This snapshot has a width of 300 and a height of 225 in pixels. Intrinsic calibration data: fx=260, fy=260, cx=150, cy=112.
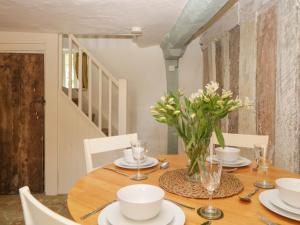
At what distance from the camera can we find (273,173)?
139cm

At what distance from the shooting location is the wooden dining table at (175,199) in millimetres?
885

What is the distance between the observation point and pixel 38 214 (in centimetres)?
68

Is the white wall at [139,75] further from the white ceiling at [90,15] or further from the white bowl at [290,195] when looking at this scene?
the white bowl at [290,195]

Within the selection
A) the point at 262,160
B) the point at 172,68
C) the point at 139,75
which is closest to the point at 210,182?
the point at 262,160

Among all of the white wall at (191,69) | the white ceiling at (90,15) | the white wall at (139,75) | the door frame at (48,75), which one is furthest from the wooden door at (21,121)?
the white wall at (191,69)

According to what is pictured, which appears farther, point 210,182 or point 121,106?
point 121,106

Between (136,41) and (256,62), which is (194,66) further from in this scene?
(256,62)

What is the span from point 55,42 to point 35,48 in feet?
0.87

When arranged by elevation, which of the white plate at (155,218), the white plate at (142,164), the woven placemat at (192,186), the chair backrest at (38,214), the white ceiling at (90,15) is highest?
the white ceiling at (90,15)

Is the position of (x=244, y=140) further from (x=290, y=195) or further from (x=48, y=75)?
(x=48, y=75)

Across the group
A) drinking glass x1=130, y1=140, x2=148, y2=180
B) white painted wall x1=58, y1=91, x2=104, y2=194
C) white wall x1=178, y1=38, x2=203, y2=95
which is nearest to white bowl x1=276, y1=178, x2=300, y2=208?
drinking glass x1=130, y1=140, x2=148, y2=180

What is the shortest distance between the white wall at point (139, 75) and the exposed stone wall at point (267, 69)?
1.34 metres

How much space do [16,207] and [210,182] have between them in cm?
279

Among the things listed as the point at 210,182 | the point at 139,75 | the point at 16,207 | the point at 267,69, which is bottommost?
the point at 16,207
